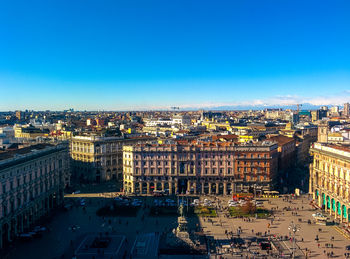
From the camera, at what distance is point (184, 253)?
60312mm

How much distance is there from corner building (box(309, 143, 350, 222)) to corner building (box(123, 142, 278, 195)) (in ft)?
45.2

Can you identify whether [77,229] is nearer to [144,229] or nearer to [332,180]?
[144,229]

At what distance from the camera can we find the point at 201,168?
101 meters

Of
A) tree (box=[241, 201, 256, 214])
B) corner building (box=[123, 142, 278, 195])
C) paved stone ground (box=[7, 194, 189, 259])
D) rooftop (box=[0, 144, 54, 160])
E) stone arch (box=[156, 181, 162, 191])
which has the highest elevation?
rooftop (box=[0, 144, 54, 160])

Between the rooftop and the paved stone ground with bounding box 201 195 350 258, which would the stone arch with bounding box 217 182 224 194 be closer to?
the paved stone ground with bounding box 201 195 350 258

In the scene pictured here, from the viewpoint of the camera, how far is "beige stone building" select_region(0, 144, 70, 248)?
63.8m

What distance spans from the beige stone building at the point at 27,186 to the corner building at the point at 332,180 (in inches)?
2466

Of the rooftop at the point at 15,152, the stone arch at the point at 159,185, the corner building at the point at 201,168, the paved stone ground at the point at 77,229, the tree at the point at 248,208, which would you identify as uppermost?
the rooftop at the point at 15,152

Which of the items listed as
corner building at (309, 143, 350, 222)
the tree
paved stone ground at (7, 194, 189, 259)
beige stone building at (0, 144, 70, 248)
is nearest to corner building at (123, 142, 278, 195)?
corner building at (309, 143, 350, 222)

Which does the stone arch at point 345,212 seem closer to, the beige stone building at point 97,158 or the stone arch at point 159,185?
the stone arch at point 159,185

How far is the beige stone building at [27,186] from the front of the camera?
63781 mm

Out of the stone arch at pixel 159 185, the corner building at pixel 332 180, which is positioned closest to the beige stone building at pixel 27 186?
the stone arch at pixel 159 185

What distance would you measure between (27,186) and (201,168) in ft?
152

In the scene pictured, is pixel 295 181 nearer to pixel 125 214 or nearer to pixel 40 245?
pixel 125 214
